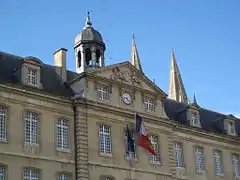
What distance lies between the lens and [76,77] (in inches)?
1184

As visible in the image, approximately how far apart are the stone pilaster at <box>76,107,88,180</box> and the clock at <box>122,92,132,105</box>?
3.13 meters

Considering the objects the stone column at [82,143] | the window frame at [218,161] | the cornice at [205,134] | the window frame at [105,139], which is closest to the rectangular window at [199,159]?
the cornice at [205,134]

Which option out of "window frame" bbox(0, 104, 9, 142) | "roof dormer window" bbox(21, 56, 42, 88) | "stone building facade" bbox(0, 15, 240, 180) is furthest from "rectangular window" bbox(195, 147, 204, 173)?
"window frame" bbox(0, 104, 9, 142)

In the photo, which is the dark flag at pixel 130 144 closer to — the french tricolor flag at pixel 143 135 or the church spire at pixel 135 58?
the french tricolor flag at pixel 143 135

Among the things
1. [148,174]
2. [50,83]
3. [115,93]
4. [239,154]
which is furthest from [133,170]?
[239,154]

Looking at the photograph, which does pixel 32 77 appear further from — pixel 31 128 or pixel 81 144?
pixel 81 144

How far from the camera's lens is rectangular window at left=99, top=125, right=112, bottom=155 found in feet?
96.7

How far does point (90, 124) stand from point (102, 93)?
7.09 feet

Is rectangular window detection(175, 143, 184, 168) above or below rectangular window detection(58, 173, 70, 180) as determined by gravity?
above

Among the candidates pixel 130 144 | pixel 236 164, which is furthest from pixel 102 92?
pixel 236 164

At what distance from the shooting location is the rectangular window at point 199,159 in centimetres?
3528

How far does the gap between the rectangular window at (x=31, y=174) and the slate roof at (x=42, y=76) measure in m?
4.04

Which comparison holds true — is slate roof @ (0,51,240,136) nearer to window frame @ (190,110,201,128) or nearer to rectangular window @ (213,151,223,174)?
window frame @ (190,110,201,128)

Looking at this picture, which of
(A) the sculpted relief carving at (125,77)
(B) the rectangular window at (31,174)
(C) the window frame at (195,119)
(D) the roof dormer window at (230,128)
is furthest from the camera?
(D) the roof dormer window at (230,128)
